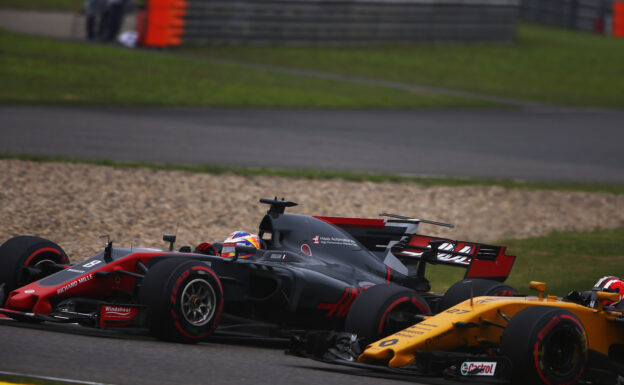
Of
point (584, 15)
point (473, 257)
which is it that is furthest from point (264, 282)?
point (584, 15)

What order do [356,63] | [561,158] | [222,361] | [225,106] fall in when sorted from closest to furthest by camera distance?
[222,361] → [561,158] → [225,106] → [356,63]

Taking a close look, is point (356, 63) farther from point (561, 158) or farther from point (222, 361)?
point (222, 361)

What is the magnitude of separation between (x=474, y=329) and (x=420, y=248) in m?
2.24

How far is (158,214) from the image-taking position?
547 inches

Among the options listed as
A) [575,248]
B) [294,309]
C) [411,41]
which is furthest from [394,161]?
[411,41]

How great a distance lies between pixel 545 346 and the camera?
6969mm

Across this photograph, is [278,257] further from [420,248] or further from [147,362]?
[147,362]

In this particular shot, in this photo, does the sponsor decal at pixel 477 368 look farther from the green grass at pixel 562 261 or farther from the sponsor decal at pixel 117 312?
the green grass at pixel 562 261

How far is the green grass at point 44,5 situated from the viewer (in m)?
36.5

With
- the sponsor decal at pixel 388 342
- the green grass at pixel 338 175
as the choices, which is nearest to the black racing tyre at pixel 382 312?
the sponsor decal at pixel 388 342

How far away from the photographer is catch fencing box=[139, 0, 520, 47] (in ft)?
98.7

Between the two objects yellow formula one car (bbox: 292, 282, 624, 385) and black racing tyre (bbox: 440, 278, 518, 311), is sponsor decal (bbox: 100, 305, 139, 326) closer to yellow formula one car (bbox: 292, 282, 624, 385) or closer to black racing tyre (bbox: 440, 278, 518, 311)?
yellow formula one car (bbox: 292, 282, 624, 385)

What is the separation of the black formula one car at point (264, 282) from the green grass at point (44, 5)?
2922 cm

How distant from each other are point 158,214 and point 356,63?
18.7 metres
